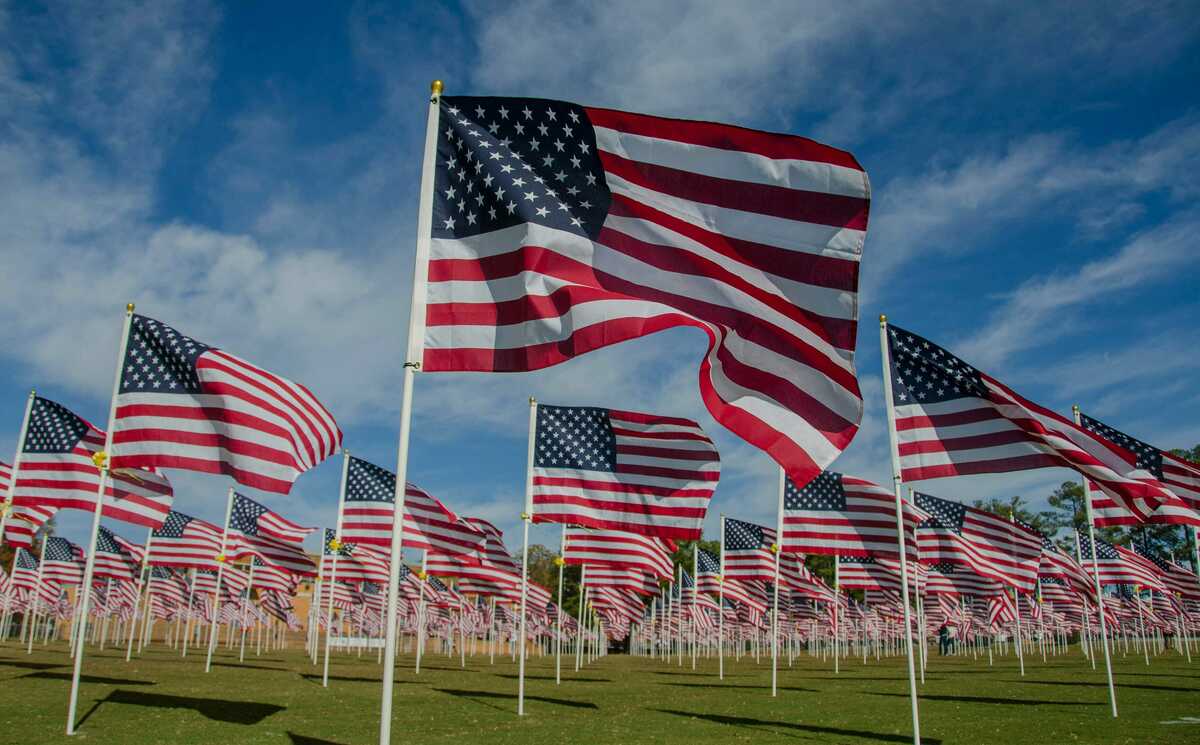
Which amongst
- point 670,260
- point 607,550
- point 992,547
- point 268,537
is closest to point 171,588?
point 268,537

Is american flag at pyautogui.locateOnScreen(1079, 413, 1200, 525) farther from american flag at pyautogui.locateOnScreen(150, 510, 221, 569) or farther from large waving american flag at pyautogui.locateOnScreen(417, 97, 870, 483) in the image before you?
american flag at pyautogui.locateOnScreen(150, 510, 221, 569)

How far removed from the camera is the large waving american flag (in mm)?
8062

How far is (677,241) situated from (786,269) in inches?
42.6

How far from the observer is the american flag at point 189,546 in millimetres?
33344

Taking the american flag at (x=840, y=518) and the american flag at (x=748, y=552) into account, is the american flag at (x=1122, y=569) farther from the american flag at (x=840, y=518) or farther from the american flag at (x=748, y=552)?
the american flag at (x=840, y=518)

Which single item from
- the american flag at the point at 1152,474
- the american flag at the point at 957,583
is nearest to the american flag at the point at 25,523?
the american flag at the point at 1152,474

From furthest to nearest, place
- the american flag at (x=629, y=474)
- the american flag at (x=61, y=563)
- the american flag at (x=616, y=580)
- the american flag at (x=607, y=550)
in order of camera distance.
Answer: the american flag at (x=61, y=563)
the american flag at (x=616, y=580)
the american flag at (x=607, y=550)
the american flag at (x=629, y=474)

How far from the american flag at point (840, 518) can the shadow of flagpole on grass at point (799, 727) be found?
5788 mm

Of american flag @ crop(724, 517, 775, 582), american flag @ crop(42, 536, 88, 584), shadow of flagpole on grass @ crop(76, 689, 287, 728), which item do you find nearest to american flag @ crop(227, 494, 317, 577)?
shadow of flagpole on grass @ crop(76, 689, 287, 728)

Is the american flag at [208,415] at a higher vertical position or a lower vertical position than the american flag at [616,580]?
higher

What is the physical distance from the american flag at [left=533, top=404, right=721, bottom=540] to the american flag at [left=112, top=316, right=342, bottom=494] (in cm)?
674

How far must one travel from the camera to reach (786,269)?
822cm

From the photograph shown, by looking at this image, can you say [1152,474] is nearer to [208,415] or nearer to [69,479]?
[208,415]

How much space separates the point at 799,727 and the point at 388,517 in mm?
13942
